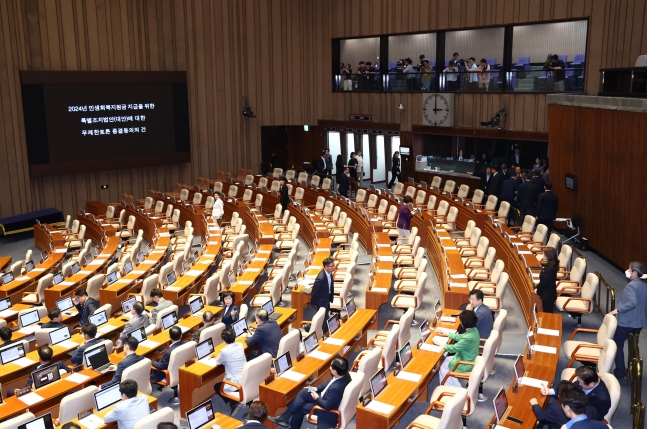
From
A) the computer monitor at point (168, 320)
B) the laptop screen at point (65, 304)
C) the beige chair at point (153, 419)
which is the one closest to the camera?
the beige chair at point (153, 419)

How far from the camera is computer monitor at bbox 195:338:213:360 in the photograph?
779 centimetres

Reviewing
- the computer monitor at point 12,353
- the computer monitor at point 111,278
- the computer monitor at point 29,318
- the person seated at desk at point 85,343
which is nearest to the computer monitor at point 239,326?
the person seated at desk at point 85,343

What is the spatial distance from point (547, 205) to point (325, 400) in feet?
28.0

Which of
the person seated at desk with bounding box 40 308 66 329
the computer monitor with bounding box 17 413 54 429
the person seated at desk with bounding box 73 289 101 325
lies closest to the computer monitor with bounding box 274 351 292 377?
the computer monitor with bounding box 17 413 54 429

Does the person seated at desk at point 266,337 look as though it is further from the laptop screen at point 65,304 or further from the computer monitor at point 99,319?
the laptop screen at point 65,304

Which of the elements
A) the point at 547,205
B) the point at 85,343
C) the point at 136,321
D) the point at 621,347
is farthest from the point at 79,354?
the point at 547,205

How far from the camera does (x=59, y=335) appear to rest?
8.91 m

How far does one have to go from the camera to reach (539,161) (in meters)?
17.6

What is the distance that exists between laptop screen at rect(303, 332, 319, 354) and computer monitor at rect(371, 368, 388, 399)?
138cm

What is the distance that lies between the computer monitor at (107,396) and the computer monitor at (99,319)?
307 centimetres

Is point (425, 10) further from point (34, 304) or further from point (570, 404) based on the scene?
point (570, 404)

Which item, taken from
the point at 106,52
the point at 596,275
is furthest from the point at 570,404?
the point at 106,52

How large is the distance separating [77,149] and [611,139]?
50.6ft

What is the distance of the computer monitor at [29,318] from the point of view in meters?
Answer: 9.89
